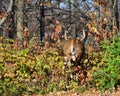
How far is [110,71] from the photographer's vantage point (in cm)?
1400

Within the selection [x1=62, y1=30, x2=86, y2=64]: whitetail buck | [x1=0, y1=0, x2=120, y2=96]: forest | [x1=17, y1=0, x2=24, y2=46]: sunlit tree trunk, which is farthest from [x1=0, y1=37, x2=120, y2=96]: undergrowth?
[x1=17, y1=0, x2=24, y2=46]: sunlit tree trunk

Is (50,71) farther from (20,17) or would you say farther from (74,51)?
(20,17)

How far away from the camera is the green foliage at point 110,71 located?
13.8m

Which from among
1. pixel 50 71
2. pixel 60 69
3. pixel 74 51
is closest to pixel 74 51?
pixel 74 51

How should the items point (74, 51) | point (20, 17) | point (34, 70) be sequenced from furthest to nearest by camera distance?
point (20, 17) < point (74, 51) < point (34, 70)

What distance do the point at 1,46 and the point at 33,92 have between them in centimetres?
202

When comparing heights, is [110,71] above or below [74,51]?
below

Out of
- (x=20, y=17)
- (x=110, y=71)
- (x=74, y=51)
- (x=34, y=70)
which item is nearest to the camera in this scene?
(x=110, y=71)

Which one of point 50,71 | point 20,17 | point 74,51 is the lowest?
point 50,71

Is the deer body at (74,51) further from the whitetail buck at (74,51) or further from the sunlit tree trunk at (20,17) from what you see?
the sunlit tree trunk at (20,17)

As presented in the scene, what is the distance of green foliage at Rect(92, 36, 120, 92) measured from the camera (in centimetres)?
1378

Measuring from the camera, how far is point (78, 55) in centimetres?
1577

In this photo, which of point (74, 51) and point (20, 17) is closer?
point (74, 51)

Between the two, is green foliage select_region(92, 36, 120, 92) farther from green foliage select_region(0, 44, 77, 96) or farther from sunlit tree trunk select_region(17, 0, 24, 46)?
sunlit tree trunk select_region(17, 0, 24, 46)
